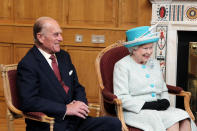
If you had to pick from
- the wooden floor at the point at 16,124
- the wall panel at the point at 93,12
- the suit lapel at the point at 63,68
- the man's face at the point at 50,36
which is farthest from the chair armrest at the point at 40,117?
the wall panel at the point at 93,12

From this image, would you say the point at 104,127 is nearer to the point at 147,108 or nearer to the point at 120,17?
the point at 147,108

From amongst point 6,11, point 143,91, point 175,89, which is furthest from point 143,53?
point 6,11

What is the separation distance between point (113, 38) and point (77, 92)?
1.66 m

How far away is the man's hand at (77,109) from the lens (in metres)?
2.58

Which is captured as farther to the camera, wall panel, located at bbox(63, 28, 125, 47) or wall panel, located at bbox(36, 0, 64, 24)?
wall panel, located at bbox(36, 0, 64, 24)

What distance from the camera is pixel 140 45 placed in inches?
115

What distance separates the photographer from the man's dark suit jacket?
2.48 meters

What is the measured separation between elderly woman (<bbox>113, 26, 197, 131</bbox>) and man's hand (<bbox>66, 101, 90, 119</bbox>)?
0.36 m

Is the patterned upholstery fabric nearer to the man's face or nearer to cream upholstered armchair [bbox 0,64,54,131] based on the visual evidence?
the man's face

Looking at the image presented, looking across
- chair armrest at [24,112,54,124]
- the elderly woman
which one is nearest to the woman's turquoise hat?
the elderly woman

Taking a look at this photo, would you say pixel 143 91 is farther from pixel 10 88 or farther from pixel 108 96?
pixel 10 88

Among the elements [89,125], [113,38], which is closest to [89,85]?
[113,38]

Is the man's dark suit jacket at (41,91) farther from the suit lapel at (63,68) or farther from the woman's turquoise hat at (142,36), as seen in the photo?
the woman's turquoise hat at (142,36)

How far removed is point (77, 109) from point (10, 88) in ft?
1.74
